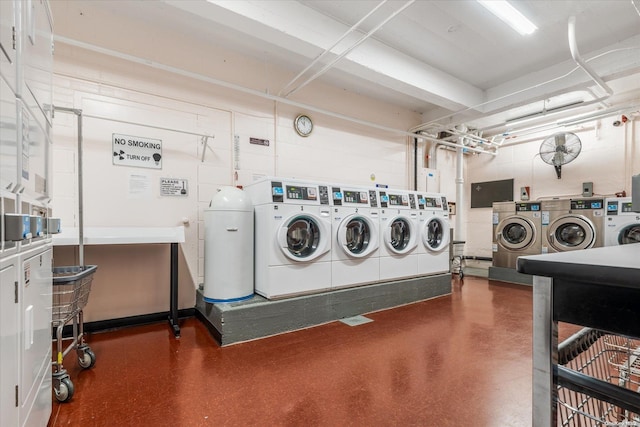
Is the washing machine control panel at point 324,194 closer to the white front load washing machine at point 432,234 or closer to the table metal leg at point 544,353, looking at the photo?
the white front load washing machine at point 432,234

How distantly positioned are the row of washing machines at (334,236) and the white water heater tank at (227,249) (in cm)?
19

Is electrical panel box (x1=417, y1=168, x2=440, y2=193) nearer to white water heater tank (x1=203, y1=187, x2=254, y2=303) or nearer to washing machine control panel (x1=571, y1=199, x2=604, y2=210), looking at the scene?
washing machine control panel (x1=571, y1=199, x2=604, y2=210)

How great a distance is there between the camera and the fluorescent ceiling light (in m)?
2.65

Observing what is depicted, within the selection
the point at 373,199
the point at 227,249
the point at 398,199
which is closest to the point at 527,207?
the point at 398,199

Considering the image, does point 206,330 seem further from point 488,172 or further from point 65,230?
point 488,172

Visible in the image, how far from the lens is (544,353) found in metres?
0.63

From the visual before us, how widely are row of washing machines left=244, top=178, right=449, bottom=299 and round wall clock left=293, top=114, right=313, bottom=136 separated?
134 centimetres

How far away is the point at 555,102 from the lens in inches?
197

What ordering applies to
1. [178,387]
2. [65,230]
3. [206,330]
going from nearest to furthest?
1. [178,387]
2. [65,230]
3. [206,330]

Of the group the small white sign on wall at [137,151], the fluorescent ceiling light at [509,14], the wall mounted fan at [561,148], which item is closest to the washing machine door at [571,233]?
the wall mounted fan at [561,148]

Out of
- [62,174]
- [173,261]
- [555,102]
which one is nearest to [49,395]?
[173,261]

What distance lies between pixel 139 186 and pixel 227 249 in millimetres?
1268

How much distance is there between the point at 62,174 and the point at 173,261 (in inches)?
53.0

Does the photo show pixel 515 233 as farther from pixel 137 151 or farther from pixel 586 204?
pixel 137 151
